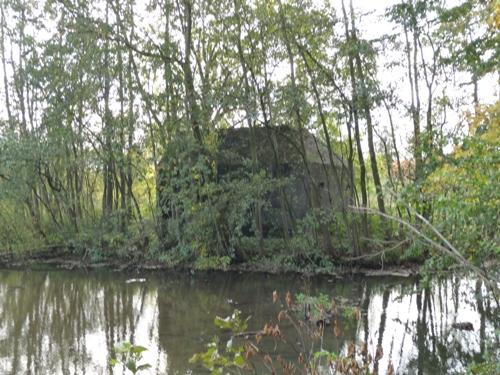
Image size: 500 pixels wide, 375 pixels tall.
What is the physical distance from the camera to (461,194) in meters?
4.49

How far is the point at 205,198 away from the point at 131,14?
5404 mm

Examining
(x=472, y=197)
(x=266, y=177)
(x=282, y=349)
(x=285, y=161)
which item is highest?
Answer: (x=285, y=161)

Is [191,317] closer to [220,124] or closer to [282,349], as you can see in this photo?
[282,349]

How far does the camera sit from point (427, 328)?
Result: 7996 mm

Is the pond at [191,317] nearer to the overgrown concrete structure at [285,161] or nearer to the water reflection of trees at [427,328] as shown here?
the water reflection of trees at [427,328]

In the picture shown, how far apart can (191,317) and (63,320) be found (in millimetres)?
2262

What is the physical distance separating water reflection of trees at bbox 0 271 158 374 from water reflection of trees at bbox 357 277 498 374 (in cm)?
360

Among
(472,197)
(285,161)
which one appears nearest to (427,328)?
(472,197)

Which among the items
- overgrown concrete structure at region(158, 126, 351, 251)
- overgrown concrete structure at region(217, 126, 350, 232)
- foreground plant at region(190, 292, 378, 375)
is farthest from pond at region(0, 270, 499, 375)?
overgrown concrete structure at region(217, 126, 350, 232)

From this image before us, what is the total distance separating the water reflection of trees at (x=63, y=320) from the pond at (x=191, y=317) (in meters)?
0.02

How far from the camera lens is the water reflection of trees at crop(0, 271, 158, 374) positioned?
6796mm

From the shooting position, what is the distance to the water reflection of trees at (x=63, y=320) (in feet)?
22.3

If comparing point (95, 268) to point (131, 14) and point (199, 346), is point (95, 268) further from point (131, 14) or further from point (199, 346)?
point (199, 346)

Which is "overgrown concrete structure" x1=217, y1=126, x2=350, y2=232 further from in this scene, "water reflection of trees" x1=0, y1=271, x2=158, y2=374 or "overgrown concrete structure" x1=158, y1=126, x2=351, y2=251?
"water reflection of trees" x1=0, y1=271, x2=158, y2=374
